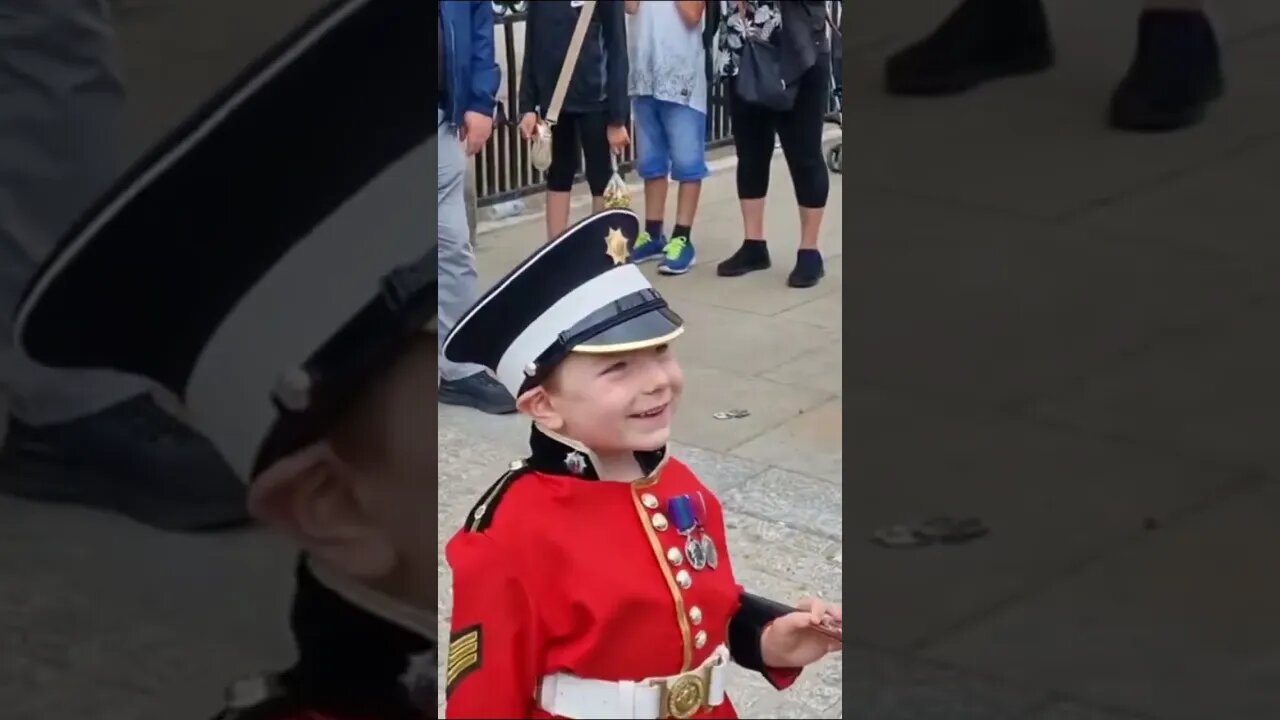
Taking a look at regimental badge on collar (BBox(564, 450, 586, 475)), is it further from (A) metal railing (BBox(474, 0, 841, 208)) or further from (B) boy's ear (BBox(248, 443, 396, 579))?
(A) metal railing (BBox(474, 0, 841, 208))

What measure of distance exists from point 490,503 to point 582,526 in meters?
0.12

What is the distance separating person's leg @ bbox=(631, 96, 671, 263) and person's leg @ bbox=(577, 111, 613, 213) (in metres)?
0.07

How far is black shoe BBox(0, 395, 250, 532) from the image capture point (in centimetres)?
225

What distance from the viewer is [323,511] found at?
2.24 meters

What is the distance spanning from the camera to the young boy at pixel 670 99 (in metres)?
3.42

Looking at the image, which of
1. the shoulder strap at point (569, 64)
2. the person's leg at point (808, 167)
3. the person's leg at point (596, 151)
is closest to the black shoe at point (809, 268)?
the person's leg at point (808, 167)

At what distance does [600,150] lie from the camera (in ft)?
11.7

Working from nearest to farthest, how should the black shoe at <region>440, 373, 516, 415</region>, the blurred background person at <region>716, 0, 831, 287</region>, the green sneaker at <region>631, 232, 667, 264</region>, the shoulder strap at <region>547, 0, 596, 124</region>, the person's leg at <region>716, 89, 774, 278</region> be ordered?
the shoulder strap at <region>547, 0, 596, 124</region>
the black shoe at <region>440, 373, 516, 415</region>
the blurred background person at <region>716, 0, 831, 287</region>
the green sneaker at <region>631, 232, 667, 264</region>
the person's leg at <region>716, 89, 774, 278</region>
